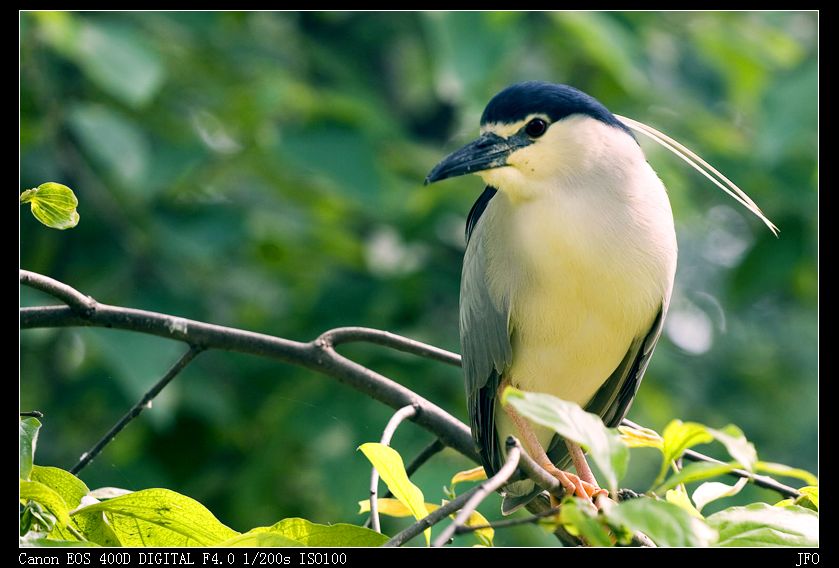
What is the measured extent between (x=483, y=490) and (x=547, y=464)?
1.08 m

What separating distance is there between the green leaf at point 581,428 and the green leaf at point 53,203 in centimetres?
82

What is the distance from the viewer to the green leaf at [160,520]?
1.48 m

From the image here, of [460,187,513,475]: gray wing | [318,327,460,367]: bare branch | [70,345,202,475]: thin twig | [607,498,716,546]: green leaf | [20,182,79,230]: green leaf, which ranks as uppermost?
[460,187,513,475]: gray wing

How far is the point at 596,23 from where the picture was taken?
11.8 ft

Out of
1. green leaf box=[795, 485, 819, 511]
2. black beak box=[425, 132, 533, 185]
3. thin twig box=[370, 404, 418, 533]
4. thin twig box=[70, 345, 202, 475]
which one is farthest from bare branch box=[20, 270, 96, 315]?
green leaf box=[795, 485, 819, 511]

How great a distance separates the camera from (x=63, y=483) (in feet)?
4.93

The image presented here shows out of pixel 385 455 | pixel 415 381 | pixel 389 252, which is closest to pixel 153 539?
pixel 385 455

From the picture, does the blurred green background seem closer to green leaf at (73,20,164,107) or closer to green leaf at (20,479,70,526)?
green leaf at (73,20,164,107)

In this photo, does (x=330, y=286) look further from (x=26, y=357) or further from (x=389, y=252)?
(x=26, y=357)

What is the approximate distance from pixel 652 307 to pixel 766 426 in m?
3.68

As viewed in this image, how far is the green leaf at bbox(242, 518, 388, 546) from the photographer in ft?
4.79

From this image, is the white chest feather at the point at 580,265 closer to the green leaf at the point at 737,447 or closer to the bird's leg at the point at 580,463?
the bird's leg at the point at 580,463

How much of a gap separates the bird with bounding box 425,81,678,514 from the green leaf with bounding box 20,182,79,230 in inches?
31.0
